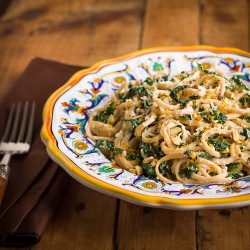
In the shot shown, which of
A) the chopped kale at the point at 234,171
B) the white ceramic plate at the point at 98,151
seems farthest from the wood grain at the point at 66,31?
the chopped kale at the point at 234,171

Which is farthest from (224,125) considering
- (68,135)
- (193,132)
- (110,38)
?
(110,38)

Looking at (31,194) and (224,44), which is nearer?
(31,194)

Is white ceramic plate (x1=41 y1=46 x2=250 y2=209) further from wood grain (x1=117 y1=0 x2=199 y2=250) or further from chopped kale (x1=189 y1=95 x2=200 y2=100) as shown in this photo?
chopped kale (x1=189 y1=95 x2=200 y2=100)

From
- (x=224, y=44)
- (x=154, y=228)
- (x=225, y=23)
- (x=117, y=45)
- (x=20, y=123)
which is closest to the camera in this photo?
(x=154, y=228)

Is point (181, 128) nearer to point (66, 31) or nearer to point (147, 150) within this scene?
point (147, 150)

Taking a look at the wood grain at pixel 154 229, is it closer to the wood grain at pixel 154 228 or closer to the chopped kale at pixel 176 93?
the wood grain at pixel 154 228

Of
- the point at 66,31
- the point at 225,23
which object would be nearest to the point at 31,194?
the point at 66,31
